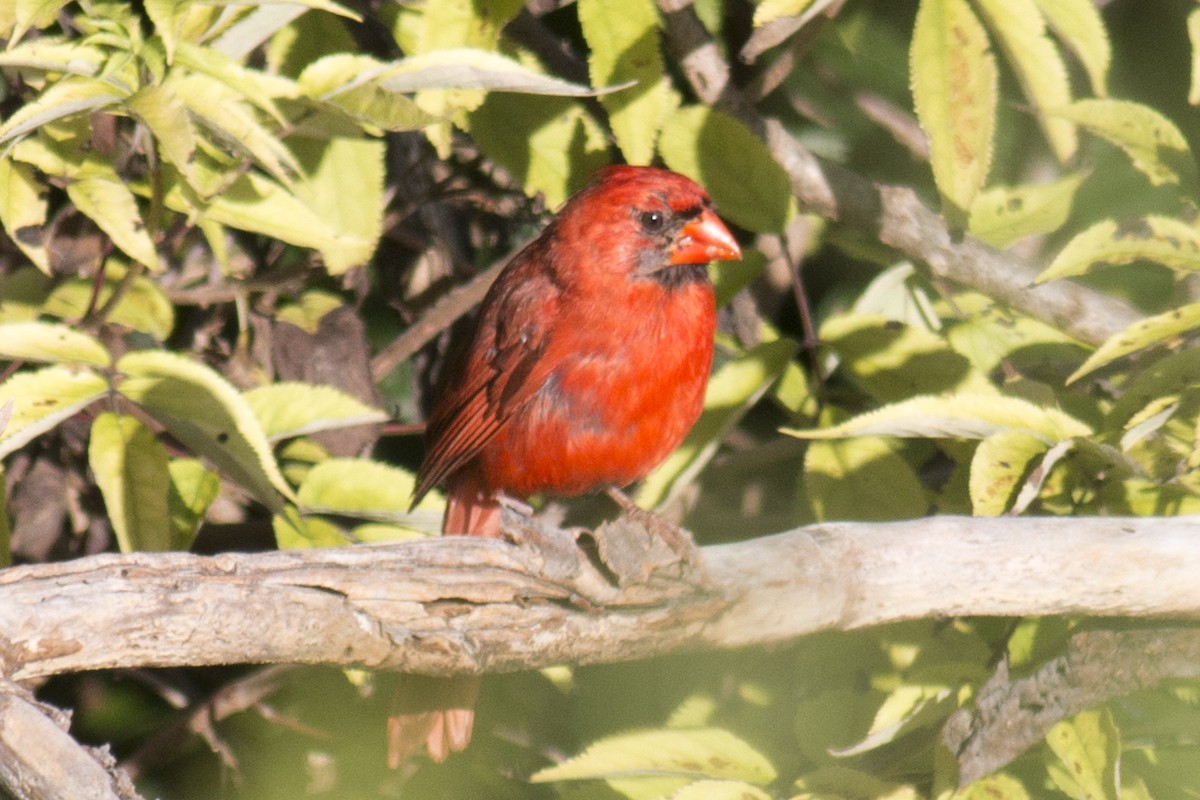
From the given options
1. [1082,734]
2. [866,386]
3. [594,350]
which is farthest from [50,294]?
[1082,734]

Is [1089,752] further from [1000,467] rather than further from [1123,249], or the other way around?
[1123,249]

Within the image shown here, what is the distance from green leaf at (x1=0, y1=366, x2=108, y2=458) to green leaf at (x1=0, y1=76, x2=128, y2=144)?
411 millimetres

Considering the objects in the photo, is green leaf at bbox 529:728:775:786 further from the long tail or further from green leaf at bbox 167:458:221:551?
the long tail

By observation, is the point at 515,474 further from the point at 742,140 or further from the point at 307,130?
the point at 307,130

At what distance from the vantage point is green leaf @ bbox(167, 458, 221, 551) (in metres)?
2.65

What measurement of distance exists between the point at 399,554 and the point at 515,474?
124 cm

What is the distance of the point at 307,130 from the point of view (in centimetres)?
229

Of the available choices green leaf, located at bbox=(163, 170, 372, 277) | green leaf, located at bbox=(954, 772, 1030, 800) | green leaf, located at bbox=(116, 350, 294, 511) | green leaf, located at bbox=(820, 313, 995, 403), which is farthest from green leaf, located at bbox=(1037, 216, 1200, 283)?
green leaf, located at bbox=(116, 350, 294, 511)

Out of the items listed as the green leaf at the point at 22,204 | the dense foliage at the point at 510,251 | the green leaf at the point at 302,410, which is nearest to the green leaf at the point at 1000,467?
the dense foliage at the point at 510,251

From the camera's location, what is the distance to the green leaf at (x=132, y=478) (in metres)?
2.36

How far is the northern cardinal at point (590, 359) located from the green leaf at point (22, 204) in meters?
0.94

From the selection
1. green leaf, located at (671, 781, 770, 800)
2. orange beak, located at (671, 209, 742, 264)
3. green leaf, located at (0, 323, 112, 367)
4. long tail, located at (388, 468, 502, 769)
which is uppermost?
green leaf, located at (0, 323, 112, 367)

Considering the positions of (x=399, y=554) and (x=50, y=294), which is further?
(x=50, y=294)

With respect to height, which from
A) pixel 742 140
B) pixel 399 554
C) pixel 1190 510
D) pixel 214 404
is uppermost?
pixel 742 140
